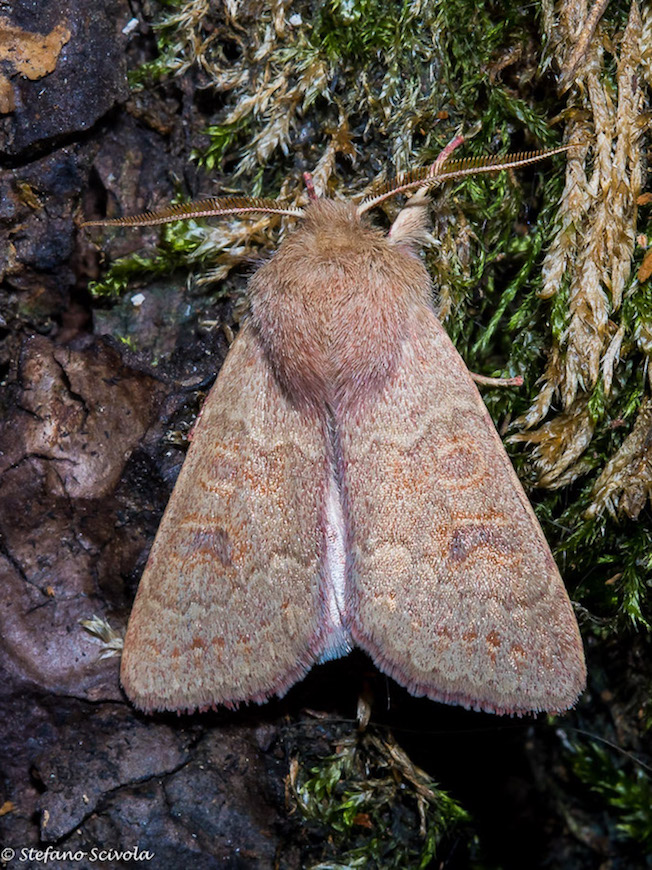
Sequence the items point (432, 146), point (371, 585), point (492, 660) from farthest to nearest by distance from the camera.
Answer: point (432, 146)
point (371, 585)
point (492, 660)

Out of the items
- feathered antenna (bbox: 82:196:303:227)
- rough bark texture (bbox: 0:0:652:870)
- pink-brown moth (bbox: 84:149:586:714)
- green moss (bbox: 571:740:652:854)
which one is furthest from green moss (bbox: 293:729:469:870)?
feathered antenna (bbox: 82:196:303:227)

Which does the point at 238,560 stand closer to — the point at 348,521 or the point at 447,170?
the point at 348,521

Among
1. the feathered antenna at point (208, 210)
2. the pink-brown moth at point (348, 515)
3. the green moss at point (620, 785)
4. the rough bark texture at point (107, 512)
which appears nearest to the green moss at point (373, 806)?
the rough bark texture at point (107, 512)

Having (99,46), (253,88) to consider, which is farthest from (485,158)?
(99,46)

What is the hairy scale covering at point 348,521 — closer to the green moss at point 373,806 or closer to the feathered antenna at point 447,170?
the feathered antenna at point 447,170

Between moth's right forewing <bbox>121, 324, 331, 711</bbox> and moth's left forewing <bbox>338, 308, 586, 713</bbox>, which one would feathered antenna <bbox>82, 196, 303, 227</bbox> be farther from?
moth's left forewing <bbox>338, 308, 586, 713</bbox>

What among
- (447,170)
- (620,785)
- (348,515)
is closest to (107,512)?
(348,515)

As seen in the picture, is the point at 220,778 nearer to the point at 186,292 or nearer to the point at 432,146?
the point at 186,292
